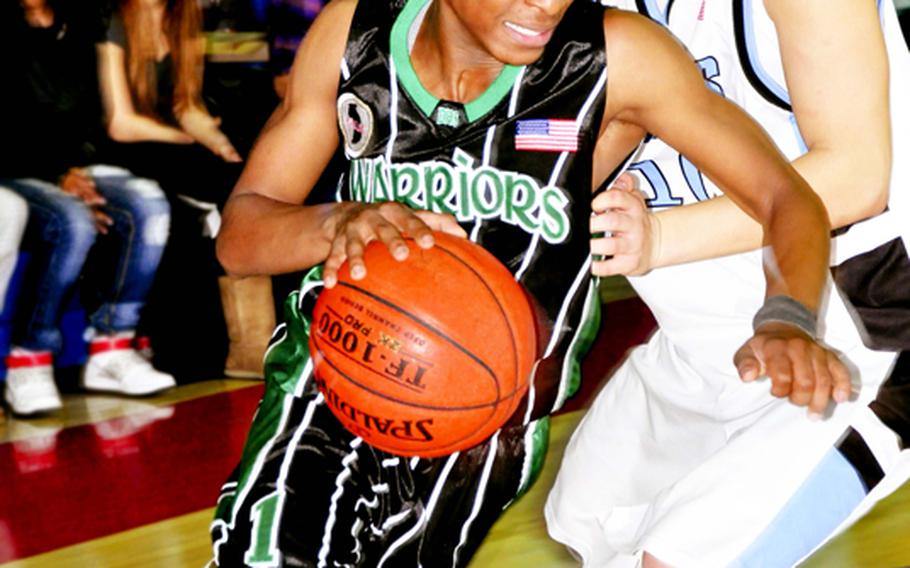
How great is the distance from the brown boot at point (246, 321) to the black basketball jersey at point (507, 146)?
2875 mm

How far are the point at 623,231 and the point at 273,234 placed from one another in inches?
25.9

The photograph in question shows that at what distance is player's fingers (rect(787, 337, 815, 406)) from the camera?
5.79 ft

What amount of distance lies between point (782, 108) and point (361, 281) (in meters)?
0.86

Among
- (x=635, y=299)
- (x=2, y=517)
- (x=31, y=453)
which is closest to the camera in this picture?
(x=2, y=517)

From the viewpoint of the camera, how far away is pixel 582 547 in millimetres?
2896

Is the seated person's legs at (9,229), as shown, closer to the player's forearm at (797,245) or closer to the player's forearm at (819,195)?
the player's forearm at (819,195)

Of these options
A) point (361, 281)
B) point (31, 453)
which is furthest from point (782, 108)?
point (31, 453)

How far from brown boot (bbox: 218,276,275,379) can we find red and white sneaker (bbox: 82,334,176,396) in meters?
0.30

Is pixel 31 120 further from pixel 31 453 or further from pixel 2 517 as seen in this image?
pixel 2 517

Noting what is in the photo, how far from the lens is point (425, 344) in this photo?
215 centimetres

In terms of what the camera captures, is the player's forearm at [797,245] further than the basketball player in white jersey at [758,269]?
No

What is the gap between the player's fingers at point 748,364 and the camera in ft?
5.90

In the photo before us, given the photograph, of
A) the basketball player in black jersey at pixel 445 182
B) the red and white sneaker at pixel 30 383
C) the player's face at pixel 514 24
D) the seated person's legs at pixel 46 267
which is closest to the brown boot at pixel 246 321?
the seated person's legs at pixel 46 267

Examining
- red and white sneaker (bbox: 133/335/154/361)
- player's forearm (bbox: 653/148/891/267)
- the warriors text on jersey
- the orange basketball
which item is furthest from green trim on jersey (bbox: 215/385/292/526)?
red and white sneaker (bbox: 133/335/154/361)
